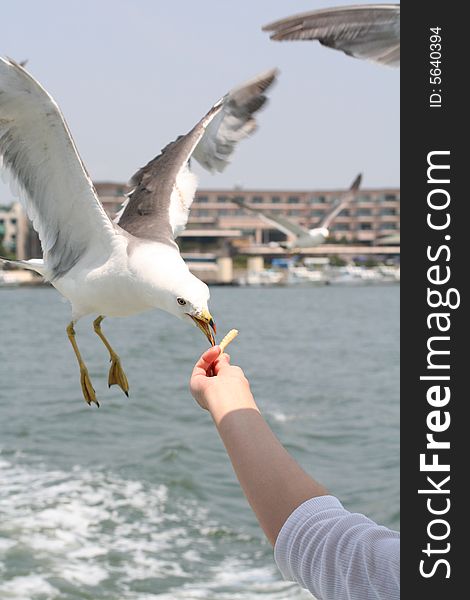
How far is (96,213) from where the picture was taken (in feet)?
7.57

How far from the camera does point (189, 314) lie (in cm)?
161

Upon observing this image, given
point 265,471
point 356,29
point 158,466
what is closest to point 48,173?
point 356,29

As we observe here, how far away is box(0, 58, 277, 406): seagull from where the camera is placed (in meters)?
1.92

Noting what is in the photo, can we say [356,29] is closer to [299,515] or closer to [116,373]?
[116,373]

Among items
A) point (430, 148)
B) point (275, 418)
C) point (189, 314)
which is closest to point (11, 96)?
point (189, 314)

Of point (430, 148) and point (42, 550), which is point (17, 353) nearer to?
point (42, 550)

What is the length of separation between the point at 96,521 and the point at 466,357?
1295cm

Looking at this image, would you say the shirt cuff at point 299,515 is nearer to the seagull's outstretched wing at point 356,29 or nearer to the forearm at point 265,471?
the forearm at point 265,471

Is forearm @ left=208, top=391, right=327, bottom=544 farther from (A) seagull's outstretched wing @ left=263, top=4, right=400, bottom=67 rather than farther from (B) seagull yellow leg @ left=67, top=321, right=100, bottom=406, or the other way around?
(A) seagull's outstretched wing @ left=263, top=4, right=400, bottom=67

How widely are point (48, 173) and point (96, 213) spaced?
1.04ft

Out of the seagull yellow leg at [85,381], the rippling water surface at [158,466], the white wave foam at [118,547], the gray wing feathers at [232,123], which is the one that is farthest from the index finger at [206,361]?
the white wave foam at [118,547]

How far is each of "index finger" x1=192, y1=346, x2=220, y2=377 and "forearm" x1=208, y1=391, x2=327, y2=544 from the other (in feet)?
0.35

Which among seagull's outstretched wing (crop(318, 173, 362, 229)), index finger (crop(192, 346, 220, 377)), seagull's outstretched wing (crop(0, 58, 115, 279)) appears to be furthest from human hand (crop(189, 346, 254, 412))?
seagull's outstretched wing (crop(318, 173, 362, 229))

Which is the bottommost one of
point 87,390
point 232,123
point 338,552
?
point 338,552
